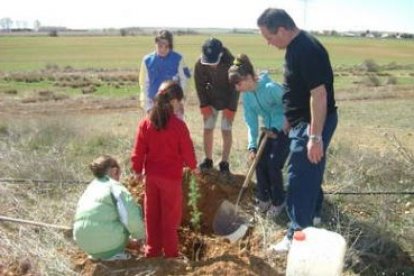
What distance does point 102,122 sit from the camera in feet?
53.2

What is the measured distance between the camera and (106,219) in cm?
404

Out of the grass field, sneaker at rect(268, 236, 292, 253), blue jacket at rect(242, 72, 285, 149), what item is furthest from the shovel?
the grass field

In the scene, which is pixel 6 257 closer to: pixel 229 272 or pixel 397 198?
pixel 229 272

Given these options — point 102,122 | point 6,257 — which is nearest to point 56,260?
point 6,257

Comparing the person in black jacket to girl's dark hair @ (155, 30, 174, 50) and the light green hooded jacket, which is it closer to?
girl's dark hair @ (155, 30, 174, 50)

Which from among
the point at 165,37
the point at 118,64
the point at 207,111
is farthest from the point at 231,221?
the point at 118,64

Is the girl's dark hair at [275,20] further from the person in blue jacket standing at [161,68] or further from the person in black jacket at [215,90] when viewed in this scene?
the person in blue jacket standing at [161,68]

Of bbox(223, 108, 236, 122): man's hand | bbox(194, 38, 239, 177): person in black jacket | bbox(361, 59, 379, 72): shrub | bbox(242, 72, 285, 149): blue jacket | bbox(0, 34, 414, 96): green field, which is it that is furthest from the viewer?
bbox(361, 59, 379, 72): shrub

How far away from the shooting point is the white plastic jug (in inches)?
141

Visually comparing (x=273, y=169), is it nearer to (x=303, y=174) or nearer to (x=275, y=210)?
(x=275, y=210)

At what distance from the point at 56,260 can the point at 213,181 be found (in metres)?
2.17

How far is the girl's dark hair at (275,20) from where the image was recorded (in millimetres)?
3943

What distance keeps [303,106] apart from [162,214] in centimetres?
140

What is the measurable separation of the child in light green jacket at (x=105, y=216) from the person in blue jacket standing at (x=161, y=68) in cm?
228
